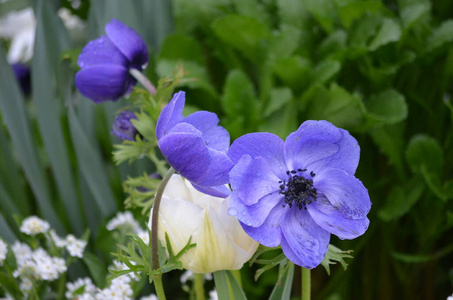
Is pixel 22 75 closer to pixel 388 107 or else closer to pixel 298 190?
pixel 388 107

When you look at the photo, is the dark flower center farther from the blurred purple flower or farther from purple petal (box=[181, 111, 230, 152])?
the blurred purple flower

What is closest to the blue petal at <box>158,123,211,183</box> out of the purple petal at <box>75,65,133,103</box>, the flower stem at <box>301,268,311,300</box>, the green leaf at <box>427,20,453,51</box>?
the flower stem at <box>301,268,311,300</box>

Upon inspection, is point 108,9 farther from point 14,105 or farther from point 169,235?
point 169,235

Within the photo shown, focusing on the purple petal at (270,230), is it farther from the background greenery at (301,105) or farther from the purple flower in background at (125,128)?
the background greenery at (301,105)

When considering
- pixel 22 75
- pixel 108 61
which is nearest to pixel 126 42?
pixel 108 61

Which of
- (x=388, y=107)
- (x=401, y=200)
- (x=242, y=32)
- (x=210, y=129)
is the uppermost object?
(x=210, y=129)

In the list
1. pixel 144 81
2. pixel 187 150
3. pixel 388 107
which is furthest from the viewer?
pixel 388 107
